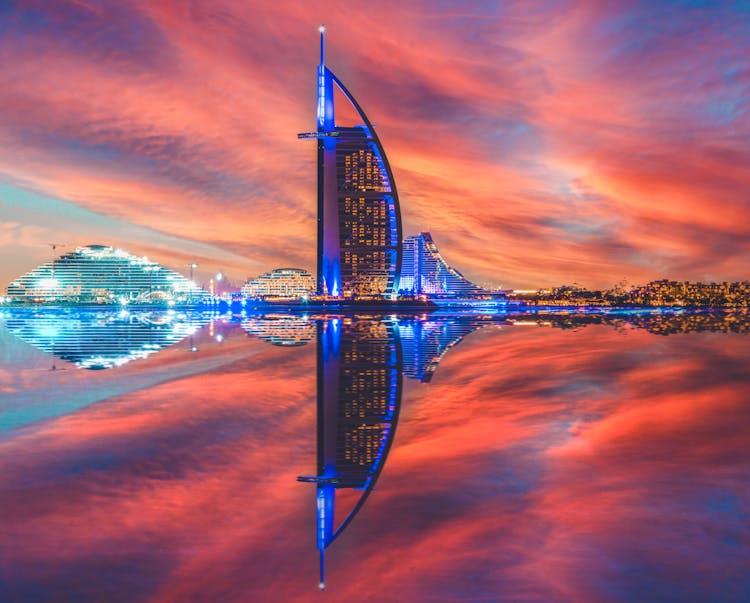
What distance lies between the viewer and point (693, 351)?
25875 millimetres

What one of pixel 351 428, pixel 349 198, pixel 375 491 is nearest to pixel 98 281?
pixel 349 198

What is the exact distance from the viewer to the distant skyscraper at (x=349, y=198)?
112000mm

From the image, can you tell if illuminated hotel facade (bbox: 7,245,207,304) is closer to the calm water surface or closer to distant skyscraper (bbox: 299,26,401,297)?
distant skyscraper (bbox: 299,26,401,297)

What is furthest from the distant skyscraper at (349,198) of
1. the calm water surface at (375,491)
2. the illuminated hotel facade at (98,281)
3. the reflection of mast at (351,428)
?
the calm water surface at (375,491)

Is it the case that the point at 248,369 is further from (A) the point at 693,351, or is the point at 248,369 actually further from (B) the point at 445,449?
(A) the point at 693,351

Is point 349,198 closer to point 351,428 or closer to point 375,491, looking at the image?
point 351,428

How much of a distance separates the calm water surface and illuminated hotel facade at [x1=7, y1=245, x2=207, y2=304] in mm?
162784

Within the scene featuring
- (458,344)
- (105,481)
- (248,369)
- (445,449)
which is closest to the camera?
(105,481)

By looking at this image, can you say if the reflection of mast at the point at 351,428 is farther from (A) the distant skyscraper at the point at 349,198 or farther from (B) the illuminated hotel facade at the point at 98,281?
(B) the illuminated hotel facade at the point at 98,281

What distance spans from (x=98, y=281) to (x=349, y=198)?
283 ft

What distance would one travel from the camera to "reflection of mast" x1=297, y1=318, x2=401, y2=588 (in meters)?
6.75

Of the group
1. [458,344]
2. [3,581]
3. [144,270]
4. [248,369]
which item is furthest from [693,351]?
[144,270]

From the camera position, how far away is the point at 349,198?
11619 centimetres

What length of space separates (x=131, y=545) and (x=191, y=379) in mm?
11195
